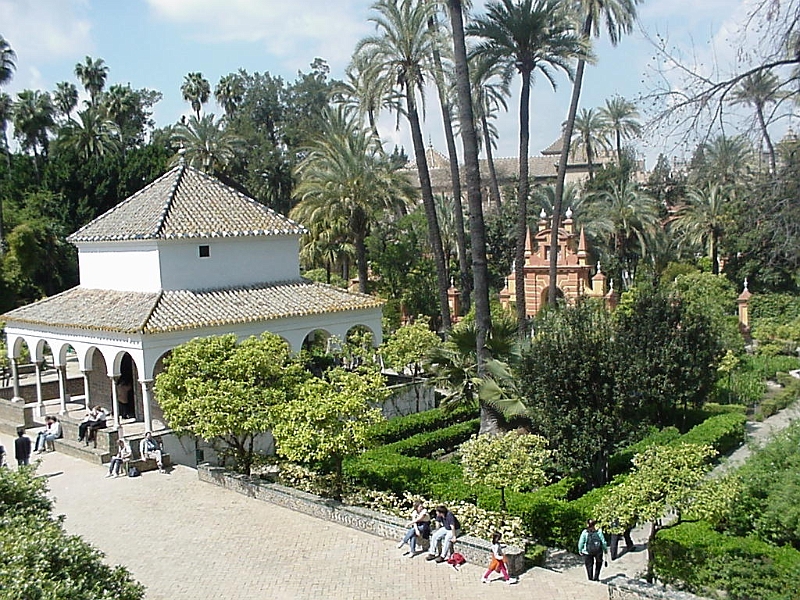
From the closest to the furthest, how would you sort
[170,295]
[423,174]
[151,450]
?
[151,450] < [170,295] < [423,174]

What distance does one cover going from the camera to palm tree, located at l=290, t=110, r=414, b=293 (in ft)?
108

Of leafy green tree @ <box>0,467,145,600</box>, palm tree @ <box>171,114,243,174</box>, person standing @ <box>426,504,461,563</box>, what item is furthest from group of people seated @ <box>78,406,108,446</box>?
palm tree @ <box>171,114,243,174</box>

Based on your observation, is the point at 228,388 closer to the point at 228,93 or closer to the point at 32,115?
the point at 32,115

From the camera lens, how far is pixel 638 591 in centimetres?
1151

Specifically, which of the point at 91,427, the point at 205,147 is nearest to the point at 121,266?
the point at 91,427

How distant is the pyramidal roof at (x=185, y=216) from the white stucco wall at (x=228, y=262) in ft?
→ 0.99

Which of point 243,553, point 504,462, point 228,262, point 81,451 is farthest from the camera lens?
point 228,262

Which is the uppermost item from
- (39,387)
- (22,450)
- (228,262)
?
(228,262)

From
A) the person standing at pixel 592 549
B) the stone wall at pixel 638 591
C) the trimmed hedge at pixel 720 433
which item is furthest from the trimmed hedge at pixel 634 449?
the stone wall at pixel 638 591

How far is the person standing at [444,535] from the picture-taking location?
44.7 feet

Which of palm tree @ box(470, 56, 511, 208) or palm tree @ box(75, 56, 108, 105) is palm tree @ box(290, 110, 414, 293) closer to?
palm tree @ box(470, 56, 511, 208)

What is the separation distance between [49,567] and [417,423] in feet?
44.7

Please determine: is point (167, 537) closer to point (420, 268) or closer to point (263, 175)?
point (420, 268)

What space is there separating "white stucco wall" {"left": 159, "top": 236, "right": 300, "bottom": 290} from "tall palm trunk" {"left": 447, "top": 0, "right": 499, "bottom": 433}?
27.5 feet
